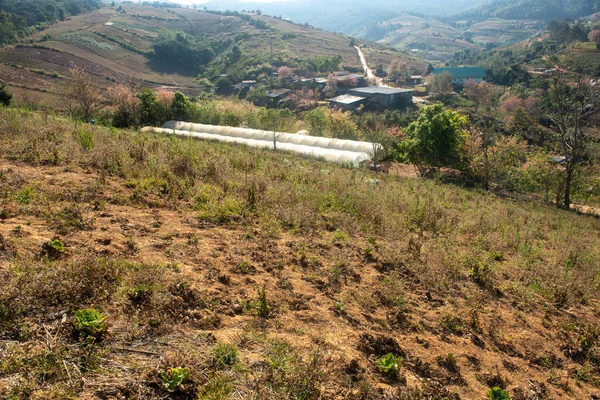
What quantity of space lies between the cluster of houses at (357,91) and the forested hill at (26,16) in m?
37.7

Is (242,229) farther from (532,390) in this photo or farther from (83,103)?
(83,103)

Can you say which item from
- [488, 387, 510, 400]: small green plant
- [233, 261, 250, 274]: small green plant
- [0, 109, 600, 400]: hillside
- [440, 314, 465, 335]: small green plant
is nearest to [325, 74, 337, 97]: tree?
[0, 109, 600, 400]: hillside

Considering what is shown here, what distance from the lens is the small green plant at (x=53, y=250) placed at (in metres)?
3.81

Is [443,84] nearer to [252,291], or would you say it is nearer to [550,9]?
[252,291]

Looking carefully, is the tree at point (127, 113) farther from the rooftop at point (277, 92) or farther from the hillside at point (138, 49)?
the rooftop at point (277, 92)

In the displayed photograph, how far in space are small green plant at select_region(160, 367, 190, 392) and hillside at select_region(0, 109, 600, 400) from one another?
2cm

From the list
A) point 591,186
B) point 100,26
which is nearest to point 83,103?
point 591,186

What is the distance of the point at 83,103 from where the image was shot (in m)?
23.0

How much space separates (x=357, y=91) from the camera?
171 feet

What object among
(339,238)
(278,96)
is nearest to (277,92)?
(278,96)

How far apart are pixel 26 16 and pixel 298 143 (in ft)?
276

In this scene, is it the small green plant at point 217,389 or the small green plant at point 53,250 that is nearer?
the small green plant at point 217,389

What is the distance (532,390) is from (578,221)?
12.3 meters

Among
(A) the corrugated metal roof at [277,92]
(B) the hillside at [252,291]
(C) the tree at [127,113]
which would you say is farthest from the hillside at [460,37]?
(B) the hillside at [252,291]
